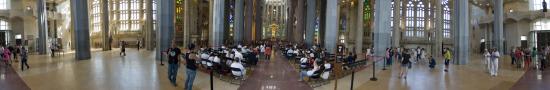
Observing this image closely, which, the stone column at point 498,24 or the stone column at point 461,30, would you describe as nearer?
the stone column at point 461,30

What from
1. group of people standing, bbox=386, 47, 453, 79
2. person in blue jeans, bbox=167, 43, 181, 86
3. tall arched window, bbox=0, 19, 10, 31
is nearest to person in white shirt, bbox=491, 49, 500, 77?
group of people standing, bbox=386, 47, 453, 79

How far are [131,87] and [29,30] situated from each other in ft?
111

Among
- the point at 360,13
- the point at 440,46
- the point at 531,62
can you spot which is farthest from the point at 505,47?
the point at 531,62

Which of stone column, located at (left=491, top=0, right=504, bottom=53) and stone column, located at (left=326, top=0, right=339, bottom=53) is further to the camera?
stone column, located at (left=491, top=0, right=504, bottom=53)

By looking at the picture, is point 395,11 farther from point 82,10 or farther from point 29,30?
point 29,30

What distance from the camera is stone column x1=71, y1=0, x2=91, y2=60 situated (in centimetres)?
2338

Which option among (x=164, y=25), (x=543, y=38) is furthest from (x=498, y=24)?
(x=164, y=25)

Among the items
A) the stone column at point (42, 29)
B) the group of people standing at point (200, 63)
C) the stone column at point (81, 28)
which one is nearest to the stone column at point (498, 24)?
the group of people standing at point (200, 63)

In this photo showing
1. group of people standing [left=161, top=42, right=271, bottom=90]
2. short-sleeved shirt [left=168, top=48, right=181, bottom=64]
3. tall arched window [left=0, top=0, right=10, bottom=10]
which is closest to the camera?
group of people standing [left=161, top=42, right=271, bottom=90]

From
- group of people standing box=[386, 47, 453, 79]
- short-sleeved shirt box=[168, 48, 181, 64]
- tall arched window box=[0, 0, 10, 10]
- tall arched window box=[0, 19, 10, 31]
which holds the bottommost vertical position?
group of people standing box=[386, 47, 453, 79]

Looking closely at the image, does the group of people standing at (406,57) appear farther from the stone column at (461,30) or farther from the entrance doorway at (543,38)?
the entrance doorway at (543,38)

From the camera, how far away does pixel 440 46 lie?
40781 millimetres

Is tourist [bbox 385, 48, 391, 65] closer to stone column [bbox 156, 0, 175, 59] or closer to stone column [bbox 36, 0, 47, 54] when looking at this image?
stone column [bbox 156, 0, 175, 59]

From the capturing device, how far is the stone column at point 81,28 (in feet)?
76.7
